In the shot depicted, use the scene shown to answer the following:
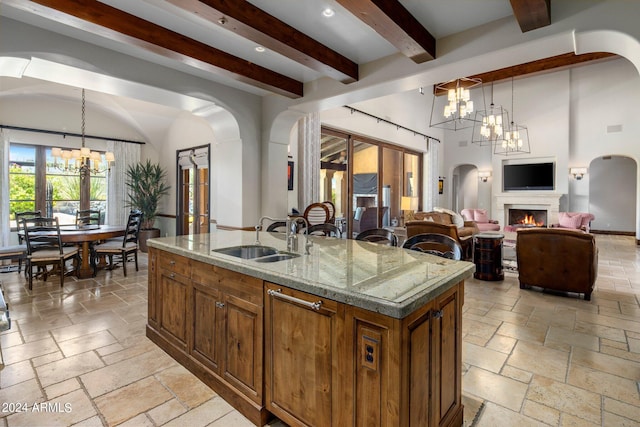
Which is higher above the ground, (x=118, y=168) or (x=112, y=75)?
(x=112, y=75)

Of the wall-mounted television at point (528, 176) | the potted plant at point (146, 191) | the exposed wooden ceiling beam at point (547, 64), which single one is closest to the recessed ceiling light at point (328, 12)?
the potted plant at point (146, 191)

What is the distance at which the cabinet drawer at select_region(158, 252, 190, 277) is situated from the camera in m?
2.47

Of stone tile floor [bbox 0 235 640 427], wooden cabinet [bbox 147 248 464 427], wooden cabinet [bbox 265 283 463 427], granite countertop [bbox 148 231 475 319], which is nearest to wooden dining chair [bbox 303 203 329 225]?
stone tile floor [bbox 0 235 640 427]

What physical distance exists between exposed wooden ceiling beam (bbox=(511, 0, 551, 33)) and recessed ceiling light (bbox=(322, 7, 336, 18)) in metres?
1.40

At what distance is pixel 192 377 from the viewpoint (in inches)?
94.9

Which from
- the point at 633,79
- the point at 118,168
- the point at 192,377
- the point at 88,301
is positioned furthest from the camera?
the point at 633,79

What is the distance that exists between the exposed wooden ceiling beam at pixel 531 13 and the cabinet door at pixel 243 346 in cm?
286

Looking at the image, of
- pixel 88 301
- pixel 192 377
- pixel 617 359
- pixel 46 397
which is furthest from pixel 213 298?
pixel 617 359

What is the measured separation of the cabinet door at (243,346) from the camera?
1.89 m

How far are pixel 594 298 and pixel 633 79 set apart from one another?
28.8ft

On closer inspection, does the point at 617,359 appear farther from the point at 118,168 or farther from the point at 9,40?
the point at 118,168

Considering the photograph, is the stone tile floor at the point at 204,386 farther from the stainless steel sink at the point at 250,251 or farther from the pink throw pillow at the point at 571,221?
the pink throw pillow at the point at 571,221

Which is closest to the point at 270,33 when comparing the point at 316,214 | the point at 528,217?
the point at 316,214

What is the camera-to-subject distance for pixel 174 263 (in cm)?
260
